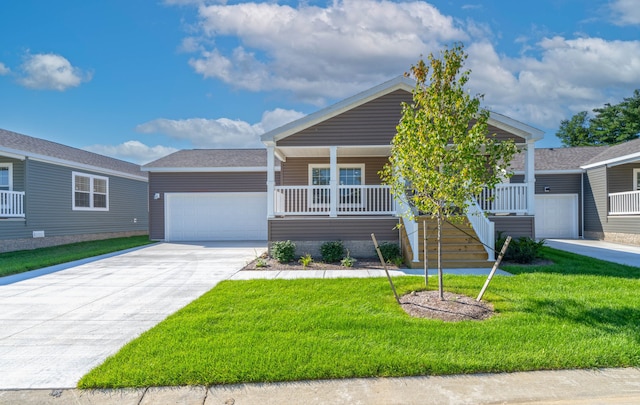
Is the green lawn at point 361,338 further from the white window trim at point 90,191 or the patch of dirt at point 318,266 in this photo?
the white window trim at point 90,191

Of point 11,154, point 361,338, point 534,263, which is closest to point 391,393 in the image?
point 361,338

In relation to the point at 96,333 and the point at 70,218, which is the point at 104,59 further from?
the point at 96,333

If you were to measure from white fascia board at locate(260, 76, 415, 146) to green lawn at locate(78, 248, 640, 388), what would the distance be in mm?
5795

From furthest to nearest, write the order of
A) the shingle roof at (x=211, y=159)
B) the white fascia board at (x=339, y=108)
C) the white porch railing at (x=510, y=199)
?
the shingle roof at (x=211, y=159), the white fascia board at (x=339, y=108), the white porch railing at (x=510, y=199)

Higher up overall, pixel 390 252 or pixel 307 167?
pixel 307 167

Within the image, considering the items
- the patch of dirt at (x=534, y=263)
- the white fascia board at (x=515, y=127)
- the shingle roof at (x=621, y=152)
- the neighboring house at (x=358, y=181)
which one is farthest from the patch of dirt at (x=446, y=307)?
the shingle roof at (x=621, y=152)

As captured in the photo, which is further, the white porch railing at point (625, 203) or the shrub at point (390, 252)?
the white porch railing at point (625, 203)

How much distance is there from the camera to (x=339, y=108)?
11039 millimetres

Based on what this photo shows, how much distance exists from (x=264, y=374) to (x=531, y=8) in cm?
1413

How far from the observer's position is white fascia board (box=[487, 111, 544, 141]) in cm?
1049

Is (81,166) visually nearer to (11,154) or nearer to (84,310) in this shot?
(11,154)

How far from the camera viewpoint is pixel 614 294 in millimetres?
6035

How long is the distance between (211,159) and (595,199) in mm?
17958

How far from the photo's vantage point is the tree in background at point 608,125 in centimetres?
3400
